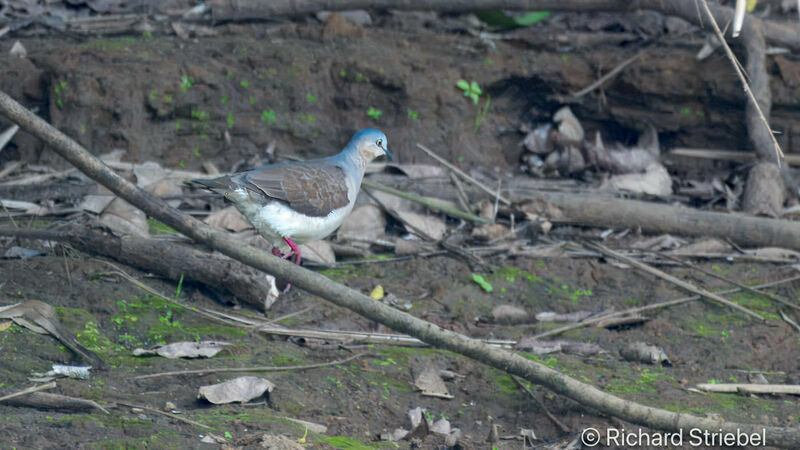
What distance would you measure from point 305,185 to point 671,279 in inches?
117

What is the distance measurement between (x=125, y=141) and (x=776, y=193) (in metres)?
6.05

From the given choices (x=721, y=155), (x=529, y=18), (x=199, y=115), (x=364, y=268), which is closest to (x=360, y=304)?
(x=364, y=268)

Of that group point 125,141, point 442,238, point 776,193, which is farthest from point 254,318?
point 776,193

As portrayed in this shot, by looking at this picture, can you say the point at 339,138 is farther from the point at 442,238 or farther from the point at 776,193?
the point at 776,193

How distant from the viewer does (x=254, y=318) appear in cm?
464

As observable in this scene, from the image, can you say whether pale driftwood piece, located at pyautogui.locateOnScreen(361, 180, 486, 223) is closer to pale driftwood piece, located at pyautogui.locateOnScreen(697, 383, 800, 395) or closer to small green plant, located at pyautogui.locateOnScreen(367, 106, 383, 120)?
small green plant, located at pyautogui.locateOnScreen(367, 106, 383, 120)

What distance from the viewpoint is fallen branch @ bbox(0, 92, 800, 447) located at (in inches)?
138

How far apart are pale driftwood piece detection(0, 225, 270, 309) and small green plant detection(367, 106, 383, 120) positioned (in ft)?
10.3

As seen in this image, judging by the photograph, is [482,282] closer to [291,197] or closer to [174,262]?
[291,197]

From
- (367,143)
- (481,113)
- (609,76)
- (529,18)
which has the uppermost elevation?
(529,18)

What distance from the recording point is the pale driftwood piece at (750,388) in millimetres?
4469

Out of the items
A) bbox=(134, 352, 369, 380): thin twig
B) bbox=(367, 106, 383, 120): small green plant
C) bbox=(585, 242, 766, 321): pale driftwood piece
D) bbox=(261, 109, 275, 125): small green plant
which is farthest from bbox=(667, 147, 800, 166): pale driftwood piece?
bbox=(134, 352, 369, 380): thin twig

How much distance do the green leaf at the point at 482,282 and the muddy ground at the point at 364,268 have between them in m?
0.05

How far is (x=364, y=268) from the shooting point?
18.6ft
